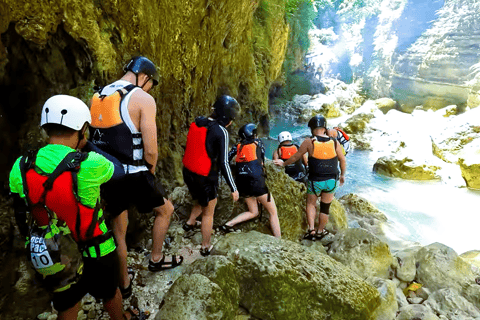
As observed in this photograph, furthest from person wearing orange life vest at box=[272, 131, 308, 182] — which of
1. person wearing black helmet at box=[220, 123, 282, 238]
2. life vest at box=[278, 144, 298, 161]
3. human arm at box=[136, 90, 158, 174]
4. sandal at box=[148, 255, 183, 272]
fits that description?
human arm at box=[136, 90, 158, 174]

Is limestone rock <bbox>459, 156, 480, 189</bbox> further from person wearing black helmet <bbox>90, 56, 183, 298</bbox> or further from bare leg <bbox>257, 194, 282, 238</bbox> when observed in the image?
person wearing black helmet <bbox>90, 56, 183, 298</bbox>

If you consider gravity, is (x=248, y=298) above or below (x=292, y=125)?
above

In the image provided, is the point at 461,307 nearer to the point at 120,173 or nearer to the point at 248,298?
the point at 248,298

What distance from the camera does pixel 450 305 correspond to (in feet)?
11.6

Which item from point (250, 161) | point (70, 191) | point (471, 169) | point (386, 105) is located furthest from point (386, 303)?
point (386, 105)

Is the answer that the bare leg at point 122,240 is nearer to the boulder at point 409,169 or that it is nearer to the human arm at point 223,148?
the human arm at point 223,148

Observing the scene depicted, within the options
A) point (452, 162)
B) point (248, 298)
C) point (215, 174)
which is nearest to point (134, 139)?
point (215, 174)

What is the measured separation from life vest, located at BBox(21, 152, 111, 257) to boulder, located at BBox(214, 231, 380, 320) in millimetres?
1569

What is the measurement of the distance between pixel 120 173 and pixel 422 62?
36648 millimetres

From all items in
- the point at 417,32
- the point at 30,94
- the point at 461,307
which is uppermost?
the point at 417,32

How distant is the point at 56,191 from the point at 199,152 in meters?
1.93

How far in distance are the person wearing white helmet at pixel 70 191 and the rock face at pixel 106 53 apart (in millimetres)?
1276

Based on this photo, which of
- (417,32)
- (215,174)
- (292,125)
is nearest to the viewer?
(215,174)

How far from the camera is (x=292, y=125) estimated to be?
2805 cm
